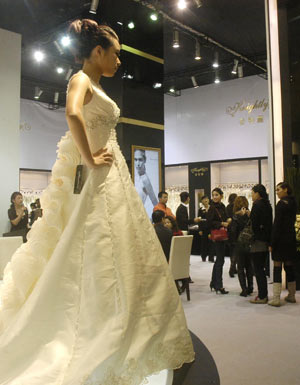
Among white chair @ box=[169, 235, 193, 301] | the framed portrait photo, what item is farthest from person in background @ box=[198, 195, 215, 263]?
white chair @ box=[169, 235, 193, 301]

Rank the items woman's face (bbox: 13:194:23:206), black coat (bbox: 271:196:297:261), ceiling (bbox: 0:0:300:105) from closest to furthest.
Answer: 1. black coat (bbox: 271:196:297:261)
2. woman's face (bbox: 13:194:23:206)
3. ceiling (bbox: 0:0:300:105)

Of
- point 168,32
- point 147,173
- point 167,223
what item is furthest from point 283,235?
point 168,32

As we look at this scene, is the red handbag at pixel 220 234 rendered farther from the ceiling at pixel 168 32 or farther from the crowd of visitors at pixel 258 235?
the ceiling at pixel 168 32

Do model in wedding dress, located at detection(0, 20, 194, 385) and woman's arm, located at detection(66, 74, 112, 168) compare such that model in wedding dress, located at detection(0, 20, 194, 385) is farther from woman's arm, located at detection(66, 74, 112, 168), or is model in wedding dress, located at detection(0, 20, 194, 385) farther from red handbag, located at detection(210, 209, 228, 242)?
red handbag, located at detection(210, 209, 228, 242)

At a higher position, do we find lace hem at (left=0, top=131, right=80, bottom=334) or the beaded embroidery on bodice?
the beaded embroidery on bodice

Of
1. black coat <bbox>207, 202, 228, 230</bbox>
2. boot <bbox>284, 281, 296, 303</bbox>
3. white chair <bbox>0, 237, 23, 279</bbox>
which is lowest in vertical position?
boot <bbox>284, 281, 296, 303</bbox>

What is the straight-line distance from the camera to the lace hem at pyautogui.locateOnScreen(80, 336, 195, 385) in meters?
1.63

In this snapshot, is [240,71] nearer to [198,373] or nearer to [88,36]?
[88,36]

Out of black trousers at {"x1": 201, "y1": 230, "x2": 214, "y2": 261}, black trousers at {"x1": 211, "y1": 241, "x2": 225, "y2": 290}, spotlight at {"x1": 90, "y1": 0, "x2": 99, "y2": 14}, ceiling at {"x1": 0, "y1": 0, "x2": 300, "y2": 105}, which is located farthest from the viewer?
black trousers at {"x1": 201, "y1": 230, "x2": 214, "y2": 261}

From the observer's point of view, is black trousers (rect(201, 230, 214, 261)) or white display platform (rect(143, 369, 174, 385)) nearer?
white display platform (rect(143, 369, 174, 385))

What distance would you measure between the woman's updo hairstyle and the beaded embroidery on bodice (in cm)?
19

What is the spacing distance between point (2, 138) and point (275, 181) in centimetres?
465

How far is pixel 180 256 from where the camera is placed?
5.32 metres

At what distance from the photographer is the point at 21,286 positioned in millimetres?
1984
